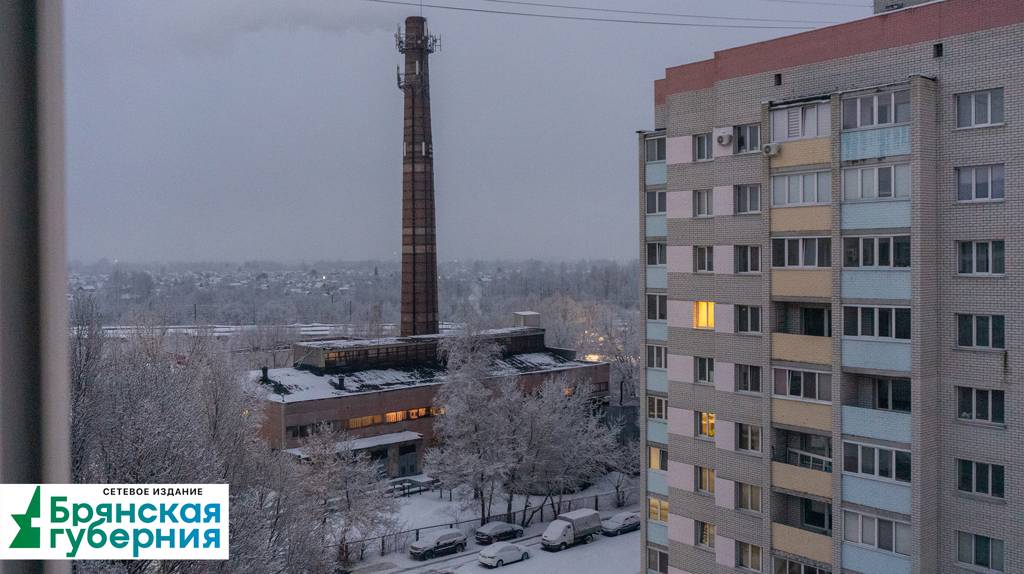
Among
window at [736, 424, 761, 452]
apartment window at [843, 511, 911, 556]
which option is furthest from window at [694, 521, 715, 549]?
apartment window at [843, 511, 911, 556]

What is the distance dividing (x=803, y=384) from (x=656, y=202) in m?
3.49

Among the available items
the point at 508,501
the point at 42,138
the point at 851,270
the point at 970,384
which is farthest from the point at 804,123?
the point at 508,501

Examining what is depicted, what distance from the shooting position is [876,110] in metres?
7.85

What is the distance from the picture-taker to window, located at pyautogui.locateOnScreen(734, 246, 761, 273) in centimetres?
906

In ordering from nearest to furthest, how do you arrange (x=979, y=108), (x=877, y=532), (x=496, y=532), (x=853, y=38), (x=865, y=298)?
1. (x=979, y=108)
2. (x=877, y=532)
3. (x=865, y=298)
4. (x=853, y=38)
5. (x=496, y=532)

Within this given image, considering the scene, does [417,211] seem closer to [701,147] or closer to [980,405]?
[701,147]

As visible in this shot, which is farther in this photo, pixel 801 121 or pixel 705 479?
pixel 705 479

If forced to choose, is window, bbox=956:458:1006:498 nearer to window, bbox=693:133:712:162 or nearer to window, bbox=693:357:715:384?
window, bbox=693:357:715:384

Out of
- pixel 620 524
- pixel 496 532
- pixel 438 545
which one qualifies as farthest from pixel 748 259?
pixel 496 532

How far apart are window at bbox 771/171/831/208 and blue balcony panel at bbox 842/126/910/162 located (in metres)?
0.36

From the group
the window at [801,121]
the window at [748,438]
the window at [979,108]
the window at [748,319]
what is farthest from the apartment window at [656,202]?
the window at [979,108]

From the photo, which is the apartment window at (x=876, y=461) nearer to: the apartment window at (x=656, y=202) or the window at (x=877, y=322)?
the window at (x=877, y=322)

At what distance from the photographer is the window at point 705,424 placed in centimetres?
974

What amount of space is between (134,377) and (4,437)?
8.92 m
